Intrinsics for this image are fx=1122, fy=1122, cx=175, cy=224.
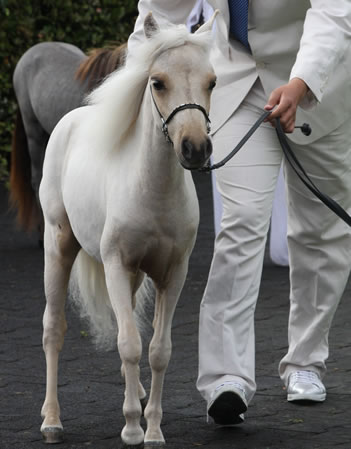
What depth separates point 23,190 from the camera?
368 inches

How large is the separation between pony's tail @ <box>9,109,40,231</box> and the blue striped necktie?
188 inches

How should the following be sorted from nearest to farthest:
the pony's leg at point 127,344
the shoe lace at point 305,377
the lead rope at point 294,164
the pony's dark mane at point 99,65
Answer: the pony's leg at point 127,344
the lead rope at point 294,164
the shoe lace at point 305,377
the pony's dark mane at point 99,65

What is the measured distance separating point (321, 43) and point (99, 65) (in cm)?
455

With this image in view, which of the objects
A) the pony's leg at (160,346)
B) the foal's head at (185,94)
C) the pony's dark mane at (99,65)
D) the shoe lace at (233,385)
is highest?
the foal's head at (185,94)


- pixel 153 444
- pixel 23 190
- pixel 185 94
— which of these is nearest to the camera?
pixel 185 94

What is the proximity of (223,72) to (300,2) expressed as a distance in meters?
0.44

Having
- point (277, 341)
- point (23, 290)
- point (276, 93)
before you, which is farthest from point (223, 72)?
point (23, 290)

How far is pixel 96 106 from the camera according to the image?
443 centimetres

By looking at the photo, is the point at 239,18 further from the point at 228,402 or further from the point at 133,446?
the point at 133,446

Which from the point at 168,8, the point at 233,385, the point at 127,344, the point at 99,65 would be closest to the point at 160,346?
the point at 127,344

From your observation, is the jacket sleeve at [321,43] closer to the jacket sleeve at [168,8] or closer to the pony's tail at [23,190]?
the jacket sleeve at [168,8]

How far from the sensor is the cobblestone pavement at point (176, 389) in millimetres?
4496

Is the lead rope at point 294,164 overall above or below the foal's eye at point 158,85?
below

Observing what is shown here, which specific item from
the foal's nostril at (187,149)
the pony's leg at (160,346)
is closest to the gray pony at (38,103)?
the pony's leg at (160,346)
